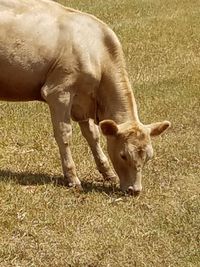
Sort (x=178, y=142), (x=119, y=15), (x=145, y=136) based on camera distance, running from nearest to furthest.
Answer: (x=145, y=136) → (x=178, y=142) → (x=119, y=15)

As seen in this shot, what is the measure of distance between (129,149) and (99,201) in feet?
2.31

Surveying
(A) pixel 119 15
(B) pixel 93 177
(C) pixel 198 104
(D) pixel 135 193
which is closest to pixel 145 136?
(D) pixel 135 193

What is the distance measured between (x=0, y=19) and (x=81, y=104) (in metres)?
1.39

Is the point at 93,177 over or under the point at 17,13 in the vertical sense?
under

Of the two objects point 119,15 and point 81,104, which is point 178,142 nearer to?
point 81,104

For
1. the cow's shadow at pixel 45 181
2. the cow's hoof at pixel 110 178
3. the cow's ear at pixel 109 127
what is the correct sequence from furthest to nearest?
the cow's hoof at pixel 110 178, the cow's shadow at pixel 45 181, the cow's ear at pixel 109 127

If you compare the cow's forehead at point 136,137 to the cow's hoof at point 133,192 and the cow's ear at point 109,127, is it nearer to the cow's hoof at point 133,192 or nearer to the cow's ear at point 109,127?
the cow's ear at point 109,127

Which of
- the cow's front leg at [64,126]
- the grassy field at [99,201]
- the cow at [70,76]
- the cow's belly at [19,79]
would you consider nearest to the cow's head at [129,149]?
the cow at [70,76]

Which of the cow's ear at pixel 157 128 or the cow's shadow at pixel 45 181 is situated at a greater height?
the cow's ear at pixel 157 128

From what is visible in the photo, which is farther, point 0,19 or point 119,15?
point 119,15

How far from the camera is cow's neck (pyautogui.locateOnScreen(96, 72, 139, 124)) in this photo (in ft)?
30.4

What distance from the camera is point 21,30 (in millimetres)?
9070

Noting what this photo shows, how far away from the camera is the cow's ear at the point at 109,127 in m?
8.78

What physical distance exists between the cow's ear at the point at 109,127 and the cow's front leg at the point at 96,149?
2.92ft
